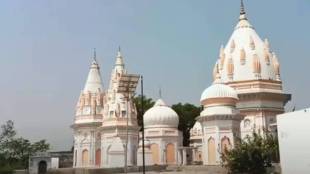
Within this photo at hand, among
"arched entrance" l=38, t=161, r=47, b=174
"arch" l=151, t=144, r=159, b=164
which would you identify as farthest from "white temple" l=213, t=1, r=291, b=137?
"arched entrance" l=38, t=161, r=47, b=174

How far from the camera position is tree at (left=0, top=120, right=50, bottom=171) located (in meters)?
58.0

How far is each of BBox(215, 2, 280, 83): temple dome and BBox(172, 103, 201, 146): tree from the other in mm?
17192

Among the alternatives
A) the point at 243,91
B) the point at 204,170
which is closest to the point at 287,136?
the point at 204,170

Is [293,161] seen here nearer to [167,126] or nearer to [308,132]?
[308,132]

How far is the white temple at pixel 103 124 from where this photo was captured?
47906 millimetres

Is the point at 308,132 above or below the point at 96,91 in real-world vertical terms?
below

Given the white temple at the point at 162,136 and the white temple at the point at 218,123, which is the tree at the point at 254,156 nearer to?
the white temple at the point at 218,123

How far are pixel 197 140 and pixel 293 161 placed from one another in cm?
3326

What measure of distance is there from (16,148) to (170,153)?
2405 centimetres

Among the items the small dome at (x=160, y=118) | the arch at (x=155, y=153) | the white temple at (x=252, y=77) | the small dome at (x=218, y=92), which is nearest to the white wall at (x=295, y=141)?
the small dome at (x=218, y=92)

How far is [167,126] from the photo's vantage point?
161 feet

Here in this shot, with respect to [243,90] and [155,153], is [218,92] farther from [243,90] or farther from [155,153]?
[155,153]

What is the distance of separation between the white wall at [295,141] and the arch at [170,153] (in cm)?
2776

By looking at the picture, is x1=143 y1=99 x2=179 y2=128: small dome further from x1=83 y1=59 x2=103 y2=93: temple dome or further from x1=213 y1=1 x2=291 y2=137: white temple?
x1=83 y1=59 x2=103 y2=93: temple dome
